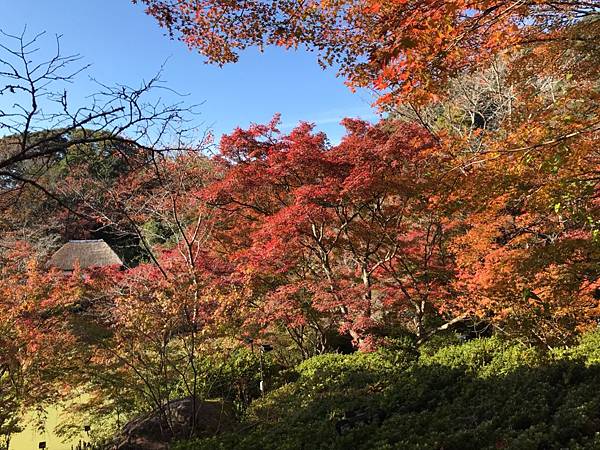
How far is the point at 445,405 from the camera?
5785mm

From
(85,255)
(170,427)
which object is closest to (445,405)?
(170,427)

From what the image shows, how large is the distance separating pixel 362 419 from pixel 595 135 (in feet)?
19.1

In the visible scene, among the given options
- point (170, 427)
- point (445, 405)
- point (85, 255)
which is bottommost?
point (445, 405)

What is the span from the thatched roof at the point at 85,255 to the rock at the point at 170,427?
48.0 feet

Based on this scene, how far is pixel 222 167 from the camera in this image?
11062mm

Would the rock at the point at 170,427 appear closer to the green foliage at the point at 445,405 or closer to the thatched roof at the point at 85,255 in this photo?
the green foliage at the point at 445,405

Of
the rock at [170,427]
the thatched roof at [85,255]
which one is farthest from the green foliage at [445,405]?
the thatched roof at [85,255]

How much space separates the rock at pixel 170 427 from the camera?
6879 millimetres

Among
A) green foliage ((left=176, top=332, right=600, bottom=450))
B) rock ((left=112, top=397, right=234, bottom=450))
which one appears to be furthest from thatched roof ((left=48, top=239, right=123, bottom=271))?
green foliage ((left=176, top=332, right=600, bottom=450))

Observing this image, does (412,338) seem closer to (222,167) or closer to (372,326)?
(372,326)

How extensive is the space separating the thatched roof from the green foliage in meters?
15.0

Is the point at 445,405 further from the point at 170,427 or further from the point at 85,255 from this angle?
the point at 85,255

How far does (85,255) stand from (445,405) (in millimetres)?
19807

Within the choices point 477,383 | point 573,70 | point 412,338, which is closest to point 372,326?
point 412,338
